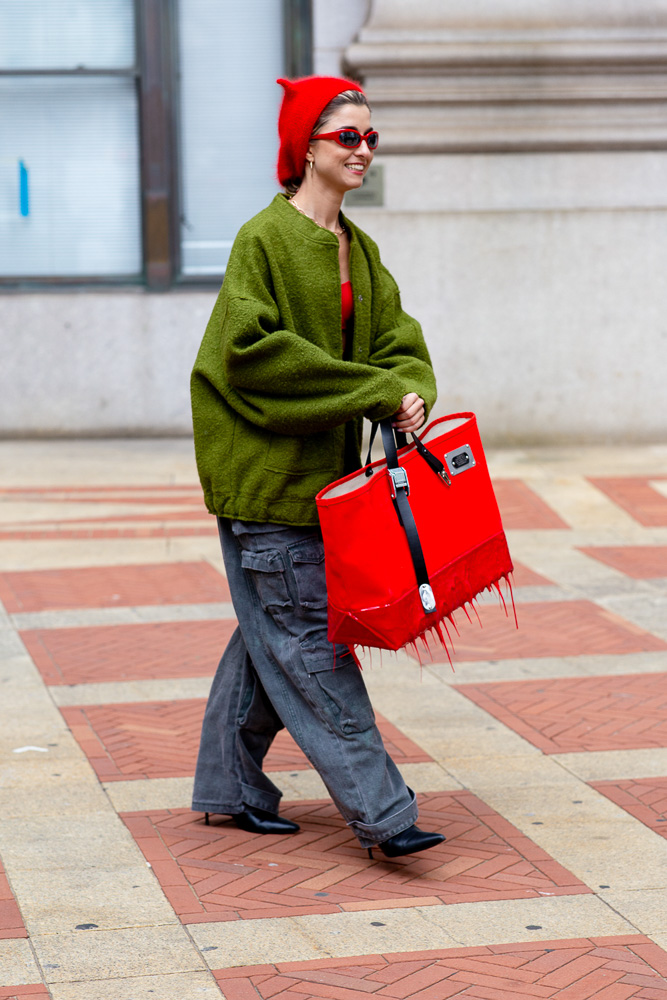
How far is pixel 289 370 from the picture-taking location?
3.63 meters

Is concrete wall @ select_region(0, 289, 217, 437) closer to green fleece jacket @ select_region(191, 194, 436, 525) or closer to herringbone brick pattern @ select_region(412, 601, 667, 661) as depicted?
herringbone brick pattern @ select_region(412, 601, 667, 661)

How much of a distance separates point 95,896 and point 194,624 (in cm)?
299

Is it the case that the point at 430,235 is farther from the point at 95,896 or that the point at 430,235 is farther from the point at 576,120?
the point at 95,896

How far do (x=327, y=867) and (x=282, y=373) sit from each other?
52.8 inches

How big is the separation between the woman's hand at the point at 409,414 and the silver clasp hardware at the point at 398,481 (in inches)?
7.2

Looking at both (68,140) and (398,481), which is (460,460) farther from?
(68,140)

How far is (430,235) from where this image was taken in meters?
11.5

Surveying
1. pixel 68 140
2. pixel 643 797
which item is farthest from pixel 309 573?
pixel 68 140

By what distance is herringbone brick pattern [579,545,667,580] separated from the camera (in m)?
7.70

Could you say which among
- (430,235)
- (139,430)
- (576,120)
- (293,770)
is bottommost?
(139,430)

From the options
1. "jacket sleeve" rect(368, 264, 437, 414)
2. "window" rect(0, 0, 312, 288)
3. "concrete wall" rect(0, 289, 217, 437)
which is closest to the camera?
"jacket sleeve" rect(368, 264, 437, 414)

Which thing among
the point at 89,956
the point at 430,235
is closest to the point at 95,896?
the point at 89,956

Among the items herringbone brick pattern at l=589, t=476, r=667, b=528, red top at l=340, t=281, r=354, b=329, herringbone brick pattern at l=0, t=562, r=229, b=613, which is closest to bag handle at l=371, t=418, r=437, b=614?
red top at l=340, t=281, r=354, b=329

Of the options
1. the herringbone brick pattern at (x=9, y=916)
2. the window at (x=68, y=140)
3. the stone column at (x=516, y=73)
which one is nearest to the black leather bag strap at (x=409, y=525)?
the herringbone brick pattern at (x=9, y=916)
